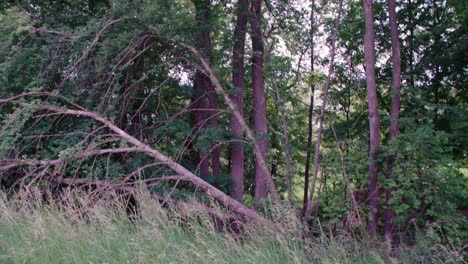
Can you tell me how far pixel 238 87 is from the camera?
1084 cm

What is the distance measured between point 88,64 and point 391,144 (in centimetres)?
631

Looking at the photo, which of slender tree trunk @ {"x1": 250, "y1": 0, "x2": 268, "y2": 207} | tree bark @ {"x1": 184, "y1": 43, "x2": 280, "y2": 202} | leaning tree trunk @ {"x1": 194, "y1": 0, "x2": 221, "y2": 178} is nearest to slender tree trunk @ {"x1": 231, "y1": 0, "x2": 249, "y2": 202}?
slender tree trunk @ {"x1": 250, "y1": 0, "x2": 268, "y2": 207}

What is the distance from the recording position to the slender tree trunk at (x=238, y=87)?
1111 cm

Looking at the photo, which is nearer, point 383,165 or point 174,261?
point 174,261

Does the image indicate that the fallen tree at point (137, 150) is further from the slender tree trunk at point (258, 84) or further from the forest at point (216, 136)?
the slender tree trunk at point (258, 84)

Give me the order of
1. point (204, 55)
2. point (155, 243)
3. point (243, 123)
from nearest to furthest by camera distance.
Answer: point (155, 243), point (243, 123), point (204, 55)

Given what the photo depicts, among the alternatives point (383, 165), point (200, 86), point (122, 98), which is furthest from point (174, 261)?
point (200, 86)

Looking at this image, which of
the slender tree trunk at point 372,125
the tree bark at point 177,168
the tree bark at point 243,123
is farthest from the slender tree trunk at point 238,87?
the slender tree trunk at point 372,125

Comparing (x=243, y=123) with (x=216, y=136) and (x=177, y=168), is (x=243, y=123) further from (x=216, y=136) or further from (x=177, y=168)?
(x=177, y=168)

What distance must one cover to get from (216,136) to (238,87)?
1.33 metres

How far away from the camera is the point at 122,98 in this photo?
9.85m

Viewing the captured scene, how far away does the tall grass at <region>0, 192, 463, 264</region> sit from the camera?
504cm

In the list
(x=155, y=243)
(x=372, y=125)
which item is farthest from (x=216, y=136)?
(x=155, y=243)

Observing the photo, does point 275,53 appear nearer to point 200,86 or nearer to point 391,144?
point 200,86
